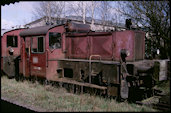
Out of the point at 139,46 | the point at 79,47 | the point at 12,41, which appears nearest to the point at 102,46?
the point at 79,47

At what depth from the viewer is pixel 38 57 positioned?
27.4 feet

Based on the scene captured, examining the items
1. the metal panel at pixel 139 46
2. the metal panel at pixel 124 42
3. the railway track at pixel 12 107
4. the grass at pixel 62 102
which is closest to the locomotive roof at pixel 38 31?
the grass at pixel 62 102

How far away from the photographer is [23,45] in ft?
30.1

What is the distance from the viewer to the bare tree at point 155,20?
696 centimetres

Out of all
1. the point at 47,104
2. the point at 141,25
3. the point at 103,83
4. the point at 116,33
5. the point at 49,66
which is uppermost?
the point at 141,25

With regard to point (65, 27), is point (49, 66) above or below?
below

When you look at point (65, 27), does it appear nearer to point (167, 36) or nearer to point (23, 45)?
point (23, 45)

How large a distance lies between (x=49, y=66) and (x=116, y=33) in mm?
3241

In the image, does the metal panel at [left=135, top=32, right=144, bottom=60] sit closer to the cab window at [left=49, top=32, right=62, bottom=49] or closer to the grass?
the grass

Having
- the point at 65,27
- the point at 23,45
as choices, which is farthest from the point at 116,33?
the point at 23,45

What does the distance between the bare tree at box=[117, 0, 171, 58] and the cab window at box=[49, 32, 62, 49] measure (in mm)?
3182

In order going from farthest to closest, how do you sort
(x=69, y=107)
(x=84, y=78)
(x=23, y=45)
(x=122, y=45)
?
(x=23, y=45) → (x=84, y=78) → (x=122, y=45) → (x=69, y=107)

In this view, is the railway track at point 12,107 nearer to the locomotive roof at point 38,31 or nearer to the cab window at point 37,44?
the cab window at point 37,44

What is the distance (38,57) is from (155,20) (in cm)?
528
